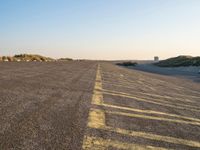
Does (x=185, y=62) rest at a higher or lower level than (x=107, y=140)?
lower

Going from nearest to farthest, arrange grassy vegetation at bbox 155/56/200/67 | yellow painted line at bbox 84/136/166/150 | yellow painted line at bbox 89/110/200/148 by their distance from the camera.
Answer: yellow painted line at bbox 84/136/166/150 < yellow painted line at bbox 89/110/200/148 < grassy vegetation at bbox 155/56/200/67

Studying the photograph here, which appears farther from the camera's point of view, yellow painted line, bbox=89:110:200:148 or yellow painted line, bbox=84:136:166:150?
yellow painted line, bbox=89:110:200:148

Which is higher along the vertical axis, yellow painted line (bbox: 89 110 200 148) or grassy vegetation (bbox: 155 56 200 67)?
yellow painted line (bbox: 89 110 200 148)

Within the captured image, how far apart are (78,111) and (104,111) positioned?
64 centimetres

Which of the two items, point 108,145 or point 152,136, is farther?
point 152,136

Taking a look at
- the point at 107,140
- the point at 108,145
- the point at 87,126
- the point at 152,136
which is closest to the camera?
the point at 108,145

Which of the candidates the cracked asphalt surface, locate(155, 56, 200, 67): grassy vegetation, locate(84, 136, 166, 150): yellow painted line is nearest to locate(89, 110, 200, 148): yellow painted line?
the cracked asphalt surface

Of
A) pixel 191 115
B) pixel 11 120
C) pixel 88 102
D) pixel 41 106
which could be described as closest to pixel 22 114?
pixel 11 120

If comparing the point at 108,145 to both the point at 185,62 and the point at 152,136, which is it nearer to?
the point at 152,136

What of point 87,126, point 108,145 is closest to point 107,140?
point 108,145

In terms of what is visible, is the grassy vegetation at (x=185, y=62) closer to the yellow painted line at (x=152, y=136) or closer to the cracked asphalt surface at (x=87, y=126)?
the cracked asphalt surface at (x=87, y=126)

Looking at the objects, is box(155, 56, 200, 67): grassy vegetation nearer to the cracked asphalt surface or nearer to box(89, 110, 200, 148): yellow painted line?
the cracked asphalt surface

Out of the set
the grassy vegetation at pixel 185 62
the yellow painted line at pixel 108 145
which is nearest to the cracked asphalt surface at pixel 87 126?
the yellow painted line at pixel 108 145

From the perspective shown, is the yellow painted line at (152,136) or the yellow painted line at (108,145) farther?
the yellow painted line at (152,136)
